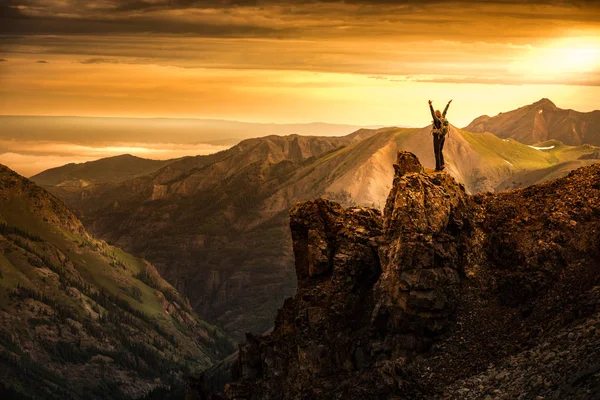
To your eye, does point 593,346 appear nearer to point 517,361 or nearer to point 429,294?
point 517,361

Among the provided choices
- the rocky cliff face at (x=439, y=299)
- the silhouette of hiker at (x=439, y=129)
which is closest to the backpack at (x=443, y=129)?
the silhouette of hiker at (x=439, y=129)

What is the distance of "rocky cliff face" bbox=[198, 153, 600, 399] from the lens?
82.9 m

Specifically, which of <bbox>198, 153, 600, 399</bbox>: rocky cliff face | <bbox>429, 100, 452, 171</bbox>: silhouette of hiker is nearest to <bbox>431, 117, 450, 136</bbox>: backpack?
<bbox>429, 100, 452, 171</bbox>: silhouette of hiker

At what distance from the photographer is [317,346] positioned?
93.0 metres

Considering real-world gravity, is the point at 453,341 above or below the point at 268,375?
above

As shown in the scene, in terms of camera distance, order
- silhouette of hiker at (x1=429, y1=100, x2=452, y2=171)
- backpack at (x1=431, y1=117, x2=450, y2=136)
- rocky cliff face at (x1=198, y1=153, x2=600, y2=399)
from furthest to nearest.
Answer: silhouette of hiker at (x1=429, y1=100, x2=452, y2=171) → backpack at (x1=431, y1=117, x2=450, y2=136) → rocky cliff face at (x1=198, y1=153, x2=600, y2=399)

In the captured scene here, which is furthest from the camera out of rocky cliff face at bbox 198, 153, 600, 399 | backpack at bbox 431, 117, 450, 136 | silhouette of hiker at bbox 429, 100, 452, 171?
silhouette of hiker at bbox 429, 100, 452, 171

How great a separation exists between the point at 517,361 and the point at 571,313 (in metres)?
6.15

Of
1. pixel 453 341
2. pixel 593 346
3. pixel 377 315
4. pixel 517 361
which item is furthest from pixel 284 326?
pixel 593 346

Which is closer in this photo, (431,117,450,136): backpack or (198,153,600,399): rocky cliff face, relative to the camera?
(198,153,600,399): rocky cliff face

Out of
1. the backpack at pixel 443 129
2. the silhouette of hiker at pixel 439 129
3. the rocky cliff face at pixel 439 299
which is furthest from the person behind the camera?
the silhouette of hiker at pixel 439 129

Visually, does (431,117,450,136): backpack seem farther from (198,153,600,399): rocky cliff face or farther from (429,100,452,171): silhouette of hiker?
(198,153,600,399): rocky cliff face

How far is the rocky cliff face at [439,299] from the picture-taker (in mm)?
82875

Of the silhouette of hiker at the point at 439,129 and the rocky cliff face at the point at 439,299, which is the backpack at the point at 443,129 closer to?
the silhouette of hiker at the point at 439,129
